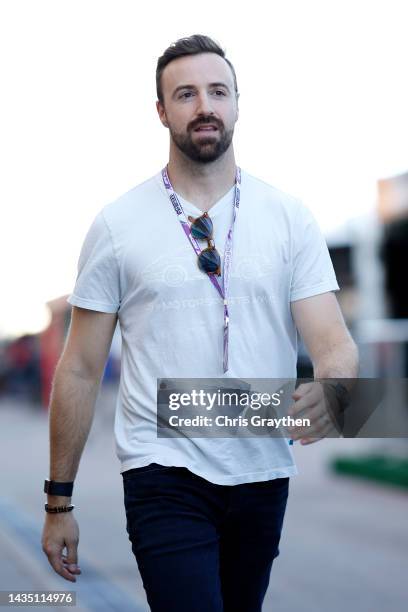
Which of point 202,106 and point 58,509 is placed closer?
point 202,106

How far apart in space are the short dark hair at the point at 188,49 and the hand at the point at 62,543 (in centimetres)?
112

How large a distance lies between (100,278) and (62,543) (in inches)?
27.1

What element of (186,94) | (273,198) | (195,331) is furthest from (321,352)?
(186,94)

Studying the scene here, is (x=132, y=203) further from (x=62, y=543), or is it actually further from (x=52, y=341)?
(x=52, y=341)

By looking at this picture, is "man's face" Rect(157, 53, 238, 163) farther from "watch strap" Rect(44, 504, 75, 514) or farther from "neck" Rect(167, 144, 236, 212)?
"watch strap" Rect(44, 504, 75, 514)

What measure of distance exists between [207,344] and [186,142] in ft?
1.67

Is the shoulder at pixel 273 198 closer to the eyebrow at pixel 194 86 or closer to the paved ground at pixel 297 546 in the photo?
the eyebrow at pixel 194 86

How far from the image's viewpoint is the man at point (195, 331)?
103 inches

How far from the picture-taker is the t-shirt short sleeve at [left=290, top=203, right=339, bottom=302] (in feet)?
8.90

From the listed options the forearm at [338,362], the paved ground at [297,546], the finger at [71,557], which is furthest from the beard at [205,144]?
the paved ground at [297,546]

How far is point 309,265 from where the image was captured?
108 inches

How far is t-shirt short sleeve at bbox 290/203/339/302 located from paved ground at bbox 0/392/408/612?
309 cm

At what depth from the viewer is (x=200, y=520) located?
2.62 metres

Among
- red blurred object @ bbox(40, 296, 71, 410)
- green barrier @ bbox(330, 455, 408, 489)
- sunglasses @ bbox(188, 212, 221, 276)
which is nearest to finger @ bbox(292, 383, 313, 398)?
sunglasses @ bbox(188, 212, 221, 276)
